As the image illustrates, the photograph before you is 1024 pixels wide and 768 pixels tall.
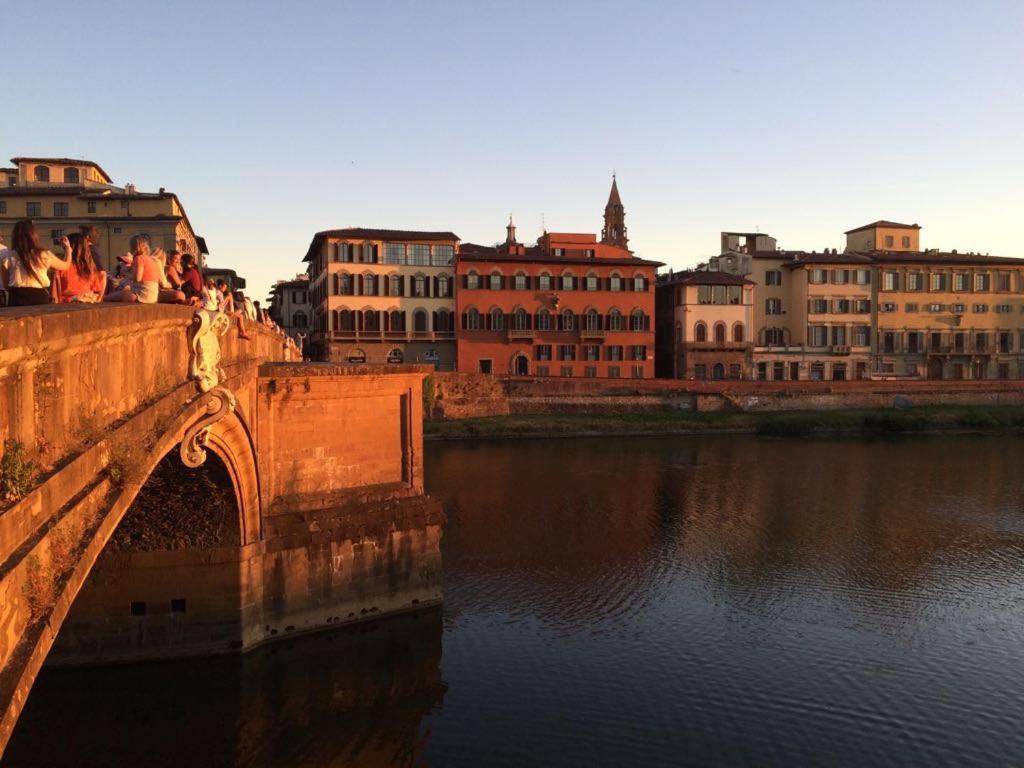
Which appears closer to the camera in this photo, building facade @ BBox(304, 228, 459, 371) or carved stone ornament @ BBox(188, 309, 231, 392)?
carved stone ornament @ BBox(188, 309, 231, 392)

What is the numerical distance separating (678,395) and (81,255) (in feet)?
175

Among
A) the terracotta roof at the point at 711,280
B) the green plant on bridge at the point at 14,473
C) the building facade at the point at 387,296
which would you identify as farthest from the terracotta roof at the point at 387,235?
the green plant on bridge at the point at 14,473

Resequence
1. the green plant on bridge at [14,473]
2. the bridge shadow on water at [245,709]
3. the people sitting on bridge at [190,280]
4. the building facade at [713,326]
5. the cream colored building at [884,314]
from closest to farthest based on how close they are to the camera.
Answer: the green plant on bridge at [14,473] < the people sitting on bridge at [190,280] < the bridge shadow on water at [245,709] < the building facade at [713,326] < the cream colored building at [884,314]

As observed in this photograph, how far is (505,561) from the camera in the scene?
23.9 m

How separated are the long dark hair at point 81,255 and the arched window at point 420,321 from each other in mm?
51738

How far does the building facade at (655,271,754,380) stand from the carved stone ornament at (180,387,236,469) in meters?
56.2

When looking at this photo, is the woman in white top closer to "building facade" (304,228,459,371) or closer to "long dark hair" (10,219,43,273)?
"long dark hair" (10,219,43,273)

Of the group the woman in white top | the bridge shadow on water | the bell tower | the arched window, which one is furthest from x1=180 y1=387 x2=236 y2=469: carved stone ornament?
the bell tower

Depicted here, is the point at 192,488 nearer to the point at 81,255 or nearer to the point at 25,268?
the point at 81,255

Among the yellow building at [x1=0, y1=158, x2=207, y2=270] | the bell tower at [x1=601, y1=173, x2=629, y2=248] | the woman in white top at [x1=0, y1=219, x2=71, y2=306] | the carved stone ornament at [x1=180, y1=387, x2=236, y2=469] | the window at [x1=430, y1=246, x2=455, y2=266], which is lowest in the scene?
the carved stone ornament at [x1=180, y1=387, x2=236, y2=469]

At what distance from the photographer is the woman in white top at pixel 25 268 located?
6363 millimetres

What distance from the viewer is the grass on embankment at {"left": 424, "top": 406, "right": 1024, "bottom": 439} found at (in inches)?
2079

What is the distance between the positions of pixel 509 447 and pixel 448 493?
1477 cm

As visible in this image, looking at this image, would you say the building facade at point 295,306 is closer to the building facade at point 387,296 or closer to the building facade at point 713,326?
the building facade at point 387,296
